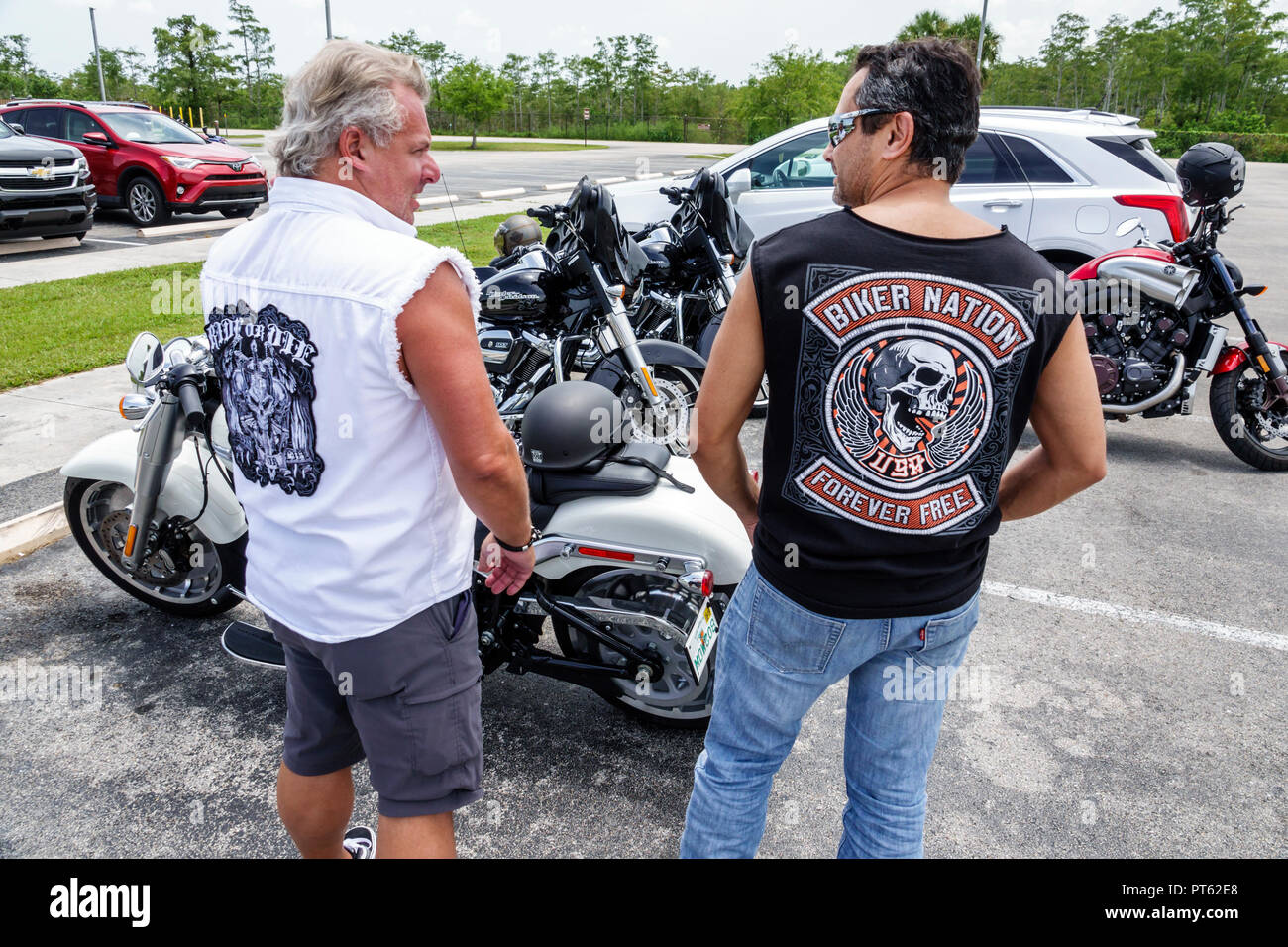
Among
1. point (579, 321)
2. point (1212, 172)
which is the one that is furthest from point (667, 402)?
point (1212, 172)

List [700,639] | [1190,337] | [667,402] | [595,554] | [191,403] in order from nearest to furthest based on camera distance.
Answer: [700,639] < [595,554] < [191,403] < [667,402] < [1190,337]

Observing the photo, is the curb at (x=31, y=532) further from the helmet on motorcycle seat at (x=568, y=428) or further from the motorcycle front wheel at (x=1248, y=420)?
the motorcycle front wheel at (x=1248, y=420)

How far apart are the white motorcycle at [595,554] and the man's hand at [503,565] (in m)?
0.70

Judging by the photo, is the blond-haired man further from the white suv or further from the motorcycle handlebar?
the white suv

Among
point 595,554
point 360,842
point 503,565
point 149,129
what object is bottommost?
point 360,842

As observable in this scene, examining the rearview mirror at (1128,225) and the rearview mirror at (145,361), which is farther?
the rearview mirror at (1128,225)

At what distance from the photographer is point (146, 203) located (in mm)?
13203

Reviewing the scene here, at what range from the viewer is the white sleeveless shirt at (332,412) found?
1505 millimetres

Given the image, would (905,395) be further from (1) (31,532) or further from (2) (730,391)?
(1) (31,532)

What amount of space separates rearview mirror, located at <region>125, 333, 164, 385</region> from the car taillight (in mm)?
6772

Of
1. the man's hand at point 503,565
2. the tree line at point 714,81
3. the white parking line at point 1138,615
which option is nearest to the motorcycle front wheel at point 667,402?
the white parking line at point 1138,615

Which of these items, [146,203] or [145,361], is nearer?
[145,361]

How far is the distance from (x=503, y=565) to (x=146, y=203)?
13901mm

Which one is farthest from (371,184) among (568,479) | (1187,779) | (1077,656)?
(1077,656)
